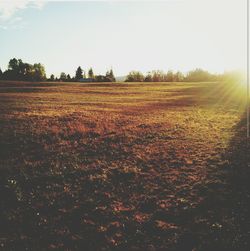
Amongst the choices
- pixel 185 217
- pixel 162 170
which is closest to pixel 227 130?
pixel 162 170

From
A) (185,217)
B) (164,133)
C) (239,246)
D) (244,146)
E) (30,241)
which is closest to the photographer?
(239,246)

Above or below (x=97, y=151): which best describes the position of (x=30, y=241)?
below

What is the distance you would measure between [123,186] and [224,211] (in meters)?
4.75

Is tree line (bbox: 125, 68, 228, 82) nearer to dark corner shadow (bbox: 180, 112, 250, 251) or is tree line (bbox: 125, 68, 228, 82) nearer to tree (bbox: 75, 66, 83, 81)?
tree (bbox: 75, 66, 83, 81)

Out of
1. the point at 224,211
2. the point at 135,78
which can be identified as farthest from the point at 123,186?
the point at 135,78

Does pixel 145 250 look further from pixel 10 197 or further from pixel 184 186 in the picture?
pixel 10 197

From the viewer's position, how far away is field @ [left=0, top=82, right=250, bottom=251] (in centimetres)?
1064

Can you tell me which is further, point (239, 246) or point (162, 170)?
point (162, 170)

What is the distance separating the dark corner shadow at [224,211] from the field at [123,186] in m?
0.04

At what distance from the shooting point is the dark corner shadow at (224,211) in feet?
33.2

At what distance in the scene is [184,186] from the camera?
14055mm

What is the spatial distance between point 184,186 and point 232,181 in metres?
2.25

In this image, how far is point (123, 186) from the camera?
1437 cm

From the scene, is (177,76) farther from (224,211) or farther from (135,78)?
(224,211)
